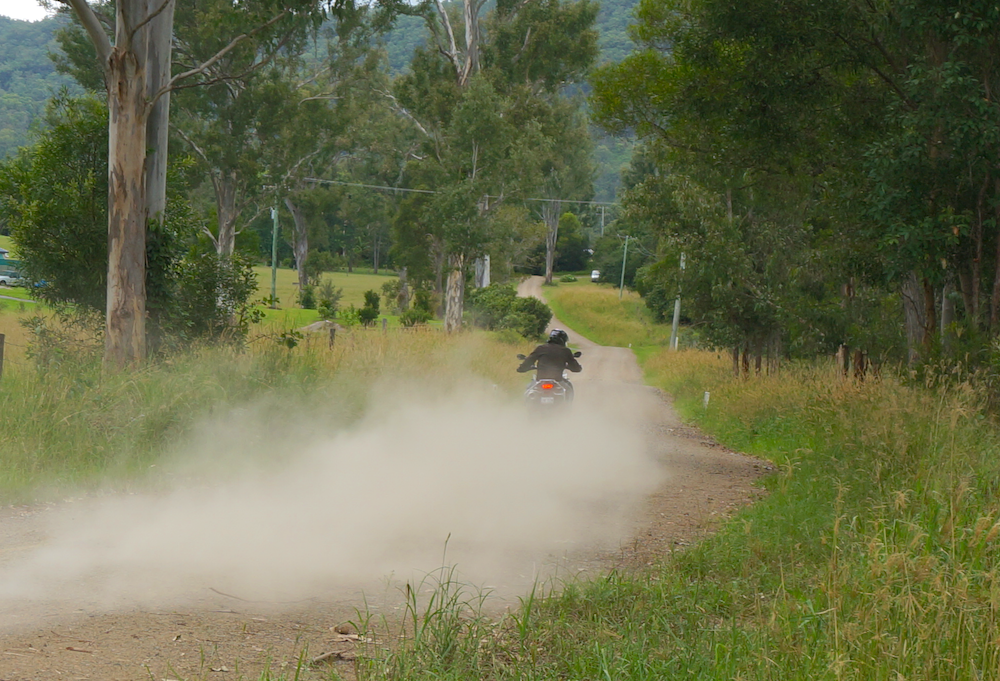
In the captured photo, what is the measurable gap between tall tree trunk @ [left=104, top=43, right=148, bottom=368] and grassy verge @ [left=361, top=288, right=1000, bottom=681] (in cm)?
836

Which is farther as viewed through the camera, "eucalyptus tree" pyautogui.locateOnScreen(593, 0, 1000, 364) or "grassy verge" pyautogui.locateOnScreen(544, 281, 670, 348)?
"grassy verge" pyautogui.locateOnScreen(544, 281, 670, 348)

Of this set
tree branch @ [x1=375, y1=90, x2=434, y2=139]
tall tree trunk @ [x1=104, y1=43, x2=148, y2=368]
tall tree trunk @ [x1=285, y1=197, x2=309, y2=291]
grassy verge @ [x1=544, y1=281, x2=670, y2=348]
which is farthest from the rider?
tall tree trunk @ [x1=285, y1=197, x2=309, y2=291]

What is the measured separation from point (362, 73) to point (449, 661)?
1499 inches

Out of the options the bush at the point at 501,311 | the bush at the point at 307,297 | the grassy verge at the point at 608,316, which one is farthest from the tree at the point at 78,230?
the grassy verge at the point at 608,316

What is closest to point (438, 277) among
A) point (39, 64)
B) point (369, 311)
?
point (369, 311)

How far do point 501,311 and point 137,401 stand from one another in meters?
39.3

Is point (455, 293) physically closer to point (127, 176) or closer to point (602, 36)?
point (127, 176)

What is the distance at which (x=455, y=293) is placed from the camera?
38.8m

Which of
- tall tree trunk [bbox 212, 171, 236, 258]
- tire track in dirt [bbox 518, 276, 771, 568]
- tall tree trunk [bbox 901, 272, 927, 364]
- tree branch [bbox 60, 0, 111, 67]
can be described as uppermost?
tree branch [bbox 60, 0, 111, 67]

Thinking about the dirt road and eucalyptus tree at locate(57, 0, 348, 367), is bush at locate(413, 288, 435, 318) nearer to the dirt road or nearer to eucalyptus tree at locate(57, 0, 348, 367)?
eucalyptus tree at locate(57, 0, 348, 367)

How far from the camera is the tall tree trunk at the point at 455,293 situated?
126 feet

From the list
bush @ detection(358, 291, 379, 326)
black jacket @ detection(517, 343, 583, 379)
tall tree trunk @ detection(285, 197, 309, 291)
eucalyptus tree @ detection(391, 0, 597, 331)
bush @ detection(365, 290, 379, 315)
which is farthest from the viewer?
tall tree trunk @ detection(285, 197, 309, 291)

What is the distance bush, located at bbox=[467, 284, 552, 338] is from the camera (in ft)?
158

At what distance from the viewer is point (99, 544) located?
6367 mm
